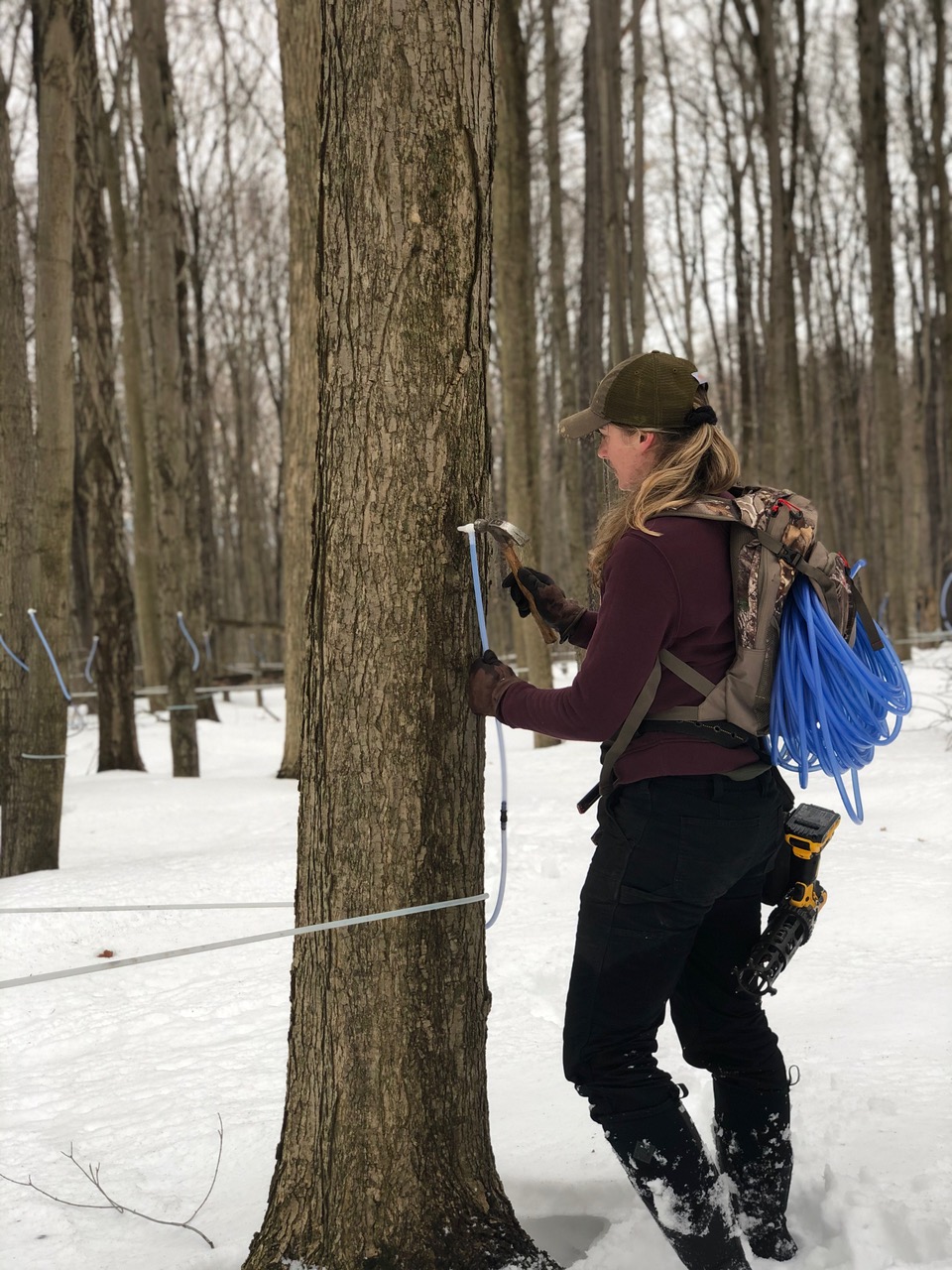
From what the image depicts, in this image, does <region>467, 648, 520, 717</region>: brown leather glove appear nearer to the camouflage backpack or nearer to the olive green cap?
the camouflage backpack

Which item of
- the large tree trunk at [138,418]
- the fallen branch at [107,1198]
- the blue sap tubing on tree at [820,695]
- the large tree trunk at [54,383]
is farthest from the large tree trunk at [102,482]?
the blue sap tubing on tree at [820,695]

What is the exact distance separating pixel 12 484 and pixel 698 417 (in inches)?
205

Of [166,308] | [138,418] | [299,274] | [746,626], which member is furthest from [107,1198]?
[138,418]

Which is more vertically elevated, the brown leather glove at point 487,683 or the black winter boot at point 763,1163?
the brown leather glove at point 487,683

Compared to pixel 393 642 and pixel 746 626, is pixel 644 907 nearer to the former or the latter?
pixel 746 626

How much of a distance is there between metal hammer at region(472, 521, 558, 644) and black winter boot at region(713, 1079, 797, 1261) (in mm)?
1184

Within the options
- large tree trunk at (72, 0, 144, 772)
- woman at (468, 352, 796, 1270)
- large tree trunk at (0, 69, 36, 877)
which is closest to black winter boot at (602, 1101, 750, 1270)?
woman at (468, 352, 796, 1270)

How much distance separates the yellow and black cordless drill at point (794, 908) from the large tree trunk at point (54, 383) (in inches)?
184

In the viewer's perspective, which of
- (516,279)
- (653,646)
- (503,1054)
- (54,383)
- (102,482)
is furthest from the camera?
(102,482)

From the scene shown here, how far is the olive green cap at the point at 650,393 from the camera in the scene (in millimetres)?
2451

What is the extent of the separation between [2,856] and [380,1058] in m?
4.38

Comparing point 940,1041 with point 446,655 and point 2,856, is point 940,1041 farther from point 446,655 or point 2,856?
point 2,856

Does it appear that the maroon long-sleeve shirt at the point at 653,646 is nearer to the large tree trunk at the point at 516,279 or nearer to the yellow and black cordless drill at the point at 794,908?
the yellow and black cordless drill at the point at 794,908

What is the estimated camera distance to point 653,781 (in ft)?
7.88
